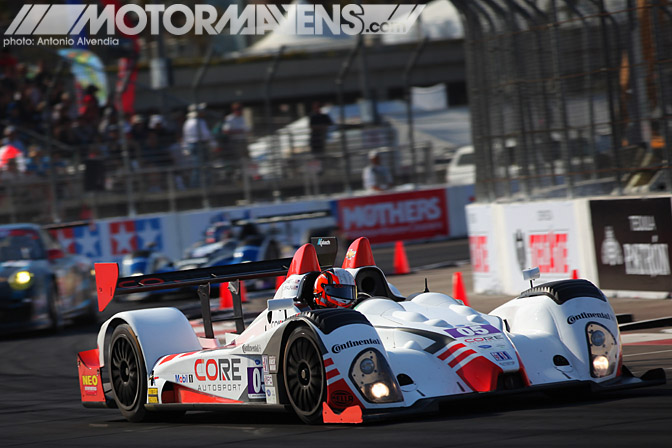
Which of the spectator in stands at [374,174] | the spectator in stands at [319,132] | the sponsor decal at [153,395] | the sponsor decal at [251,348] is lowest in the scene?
the sponsor decal at [153,395]

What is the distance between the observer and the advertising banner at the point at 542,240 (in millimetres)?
14648

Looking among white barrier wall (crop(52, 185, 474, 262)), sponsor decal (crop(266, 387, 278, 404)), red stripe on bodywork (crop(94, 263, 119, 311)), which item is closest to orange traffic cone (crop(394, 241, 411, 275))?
white barrier wall (crop(52, 185, 474, 262))

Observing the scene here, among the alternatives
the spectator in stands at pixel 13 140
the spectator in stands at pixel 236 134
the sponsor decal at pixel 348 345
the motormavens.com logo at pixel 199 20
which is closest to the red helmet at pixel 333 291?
the sponsor decal at pixel 348 345

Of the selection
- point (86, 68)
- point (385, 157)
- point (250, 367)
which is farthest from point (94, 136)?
point (250, 367)

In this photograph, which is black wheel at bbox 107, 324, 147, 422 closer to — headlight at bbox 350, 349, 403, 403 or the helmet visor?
the helmet visor

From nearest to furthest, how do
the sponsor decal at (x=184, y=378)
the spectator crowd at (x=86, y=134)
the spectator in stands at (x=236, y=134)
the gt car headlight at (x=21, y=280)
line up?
the sponsor decal at (x=184, y=378), the gt car headlight at (x=21, y=280), the spectator crowd at (x=86, y=134), the spectator in stands at (x=236, y=134)

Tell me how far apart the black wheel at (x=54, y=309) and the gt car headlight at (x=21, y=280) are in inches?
13.5

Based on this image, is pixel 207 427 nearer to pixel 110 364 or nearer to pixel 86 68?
pixel 110 364

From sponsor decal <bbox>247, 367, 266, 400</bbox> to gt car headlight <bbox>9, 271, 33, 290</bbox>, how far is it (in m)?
8.02

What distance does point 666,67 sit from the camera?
13547 mm

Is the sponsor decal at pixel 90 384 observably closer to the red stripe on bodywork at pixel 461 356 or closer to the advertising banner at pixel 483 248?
the red stripe on bodywork at pixel 461 356

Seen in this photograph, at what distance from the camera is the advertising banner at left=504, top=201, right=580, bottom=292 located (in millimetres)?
14648

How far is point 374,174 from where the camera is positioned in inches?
1046

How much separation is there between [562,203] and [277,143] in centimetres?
1180
